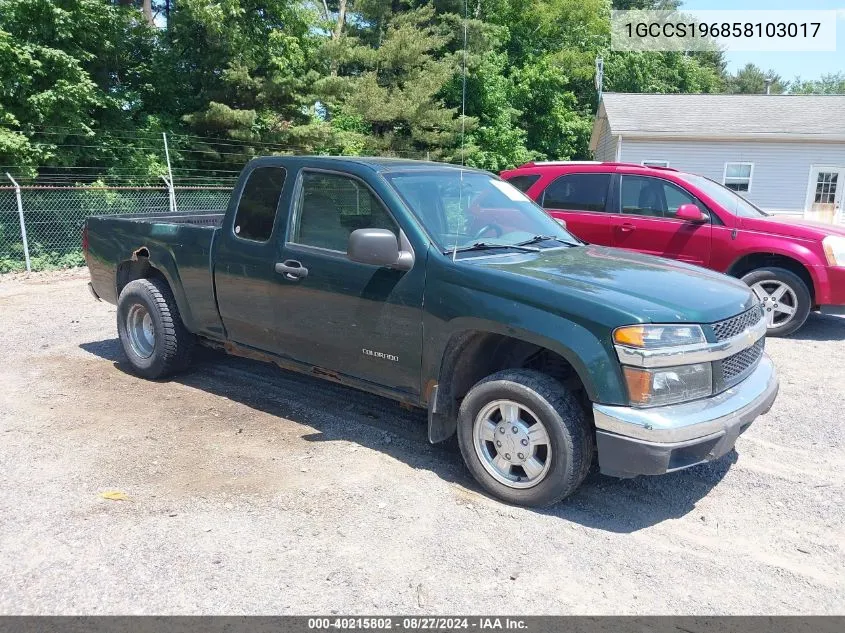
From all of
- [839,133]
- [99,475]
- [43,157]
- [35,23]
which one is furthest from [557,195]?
[839,133]

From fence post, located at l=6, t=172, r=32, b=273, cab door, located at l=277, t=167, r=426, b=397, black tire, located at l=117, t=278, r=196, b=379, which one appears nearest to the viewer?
cab door, located at l=277, t=167, r=426, b=397

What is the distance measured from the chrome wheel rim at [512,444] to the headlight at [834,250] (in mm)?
5402

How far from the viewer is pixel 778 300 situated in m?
7.76

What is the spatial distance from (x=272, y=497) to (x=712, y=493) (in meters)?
2.60

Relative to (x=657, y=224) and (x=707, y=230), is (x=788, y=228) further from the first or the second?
(x=657, y=224)

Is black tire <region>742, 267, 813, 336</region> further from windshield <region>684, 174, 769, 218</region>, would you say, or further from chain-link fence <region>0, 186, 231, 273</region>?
chain-link fence <region>0, 186, 231, 273</region>

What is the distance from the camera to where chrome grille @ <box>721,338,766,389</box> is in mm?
3758

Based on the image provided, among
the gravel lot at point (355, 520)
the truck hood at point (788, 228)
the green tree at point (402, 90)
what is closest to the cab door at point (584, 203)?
the truck hood at point (788, 228)

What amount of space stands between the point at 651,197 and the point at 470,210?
14.5 feet

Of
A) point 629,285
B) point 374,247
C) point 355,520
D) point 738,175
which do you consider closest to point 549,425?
point 629,285

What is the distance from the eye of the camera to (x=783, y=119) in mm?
21203

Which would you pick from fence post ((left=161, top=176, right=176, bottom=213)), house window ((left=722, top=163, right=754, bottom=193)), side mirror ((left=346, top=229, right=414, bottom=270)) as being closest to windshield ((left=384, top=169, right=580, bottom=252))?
side mirror ((left=346, top=229, right=414, bottom=270))

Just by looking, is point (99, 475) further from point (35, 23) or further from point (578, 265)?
point (35, 23)

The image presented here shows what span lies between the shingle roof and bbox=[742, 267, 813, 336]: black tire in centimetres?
1455
